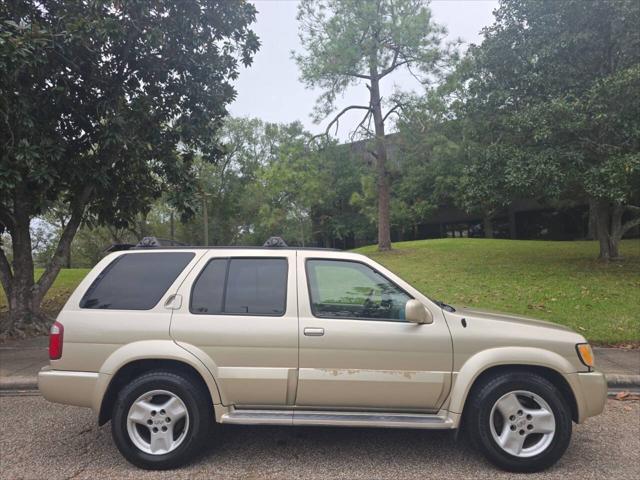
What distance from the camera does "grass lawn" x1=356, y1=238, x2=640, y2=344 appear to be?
28.1ft

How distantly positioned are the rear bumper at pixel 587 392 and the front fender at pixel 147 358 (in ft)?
9.25

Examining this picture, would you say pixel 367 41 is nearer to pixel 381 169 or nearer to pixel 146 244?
pixel 381 169

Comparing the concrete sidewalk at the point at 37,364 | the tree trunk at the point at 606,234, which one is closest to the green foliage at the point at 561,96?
the tree trunk at the point at 606,234

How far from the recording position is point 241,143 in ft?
149

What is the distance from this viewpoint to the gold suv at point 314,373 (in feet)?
12.1

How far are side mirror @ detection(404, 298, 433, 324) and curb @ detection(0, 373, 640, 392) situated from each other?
11.5 ft

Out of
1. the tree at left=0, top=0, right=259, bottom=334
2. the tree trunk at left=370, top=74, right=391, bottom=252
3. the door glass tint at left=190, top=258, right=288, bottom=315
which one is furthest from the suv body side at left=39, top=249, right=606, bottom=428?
the tree trunk at left=370, top=74, right=391, bottom=252

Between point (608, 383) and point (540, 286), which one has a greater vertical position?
point (540, 286)

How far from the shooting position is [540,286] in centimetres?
1135

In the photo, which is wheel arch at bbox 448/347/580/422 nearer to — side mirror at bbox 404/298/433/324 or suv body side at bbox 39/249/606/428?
suv body side at bbox 39/249/606/428

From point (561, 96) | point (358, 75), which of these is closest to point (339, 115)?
point (358, 75)

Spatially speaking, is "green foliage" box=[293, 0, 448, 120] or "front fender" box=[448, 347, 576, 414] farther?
"green foliage" box=[293, 0, 448, 120]

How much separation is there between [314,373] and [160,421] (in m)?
1.26

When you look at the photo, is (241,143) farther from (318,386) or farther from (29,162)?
(318,386)
